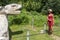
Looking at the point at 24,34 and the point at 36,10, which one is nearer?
the point at 24,34

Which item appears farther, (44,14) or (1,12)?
(44,14)

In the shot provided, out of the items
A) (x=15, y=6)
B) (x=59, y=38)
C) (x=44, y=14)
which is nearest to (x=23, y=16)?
(x=44, y=14)

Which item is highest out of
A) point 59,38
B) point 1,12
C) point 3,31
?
point 1,12

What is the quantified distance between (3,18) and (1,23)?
195 millimetres

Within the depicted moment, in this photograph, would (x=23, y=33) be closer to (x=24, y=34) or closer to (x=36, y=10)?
(x=24, y=34)

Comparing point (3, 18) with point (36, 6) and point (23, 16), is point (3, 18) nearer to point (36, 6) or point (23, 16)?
point (23, 16)

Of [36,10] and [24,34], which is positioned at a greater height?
[36,10]

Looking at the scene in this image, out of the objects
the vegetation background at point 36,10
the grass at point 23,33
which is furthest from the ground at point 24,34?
the vegetation background at point 36,10

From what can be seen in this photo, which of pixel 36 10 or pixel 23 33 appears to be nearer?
pixel 23 33

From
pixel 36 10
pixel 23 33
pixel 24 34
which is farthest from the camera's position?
pixel 36 10

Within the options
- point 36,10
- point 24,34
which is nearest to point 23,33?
point 24,34

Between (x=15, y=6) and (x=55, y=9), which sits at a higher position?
(x=15, y=6)

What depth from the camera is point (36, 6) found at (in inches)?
828

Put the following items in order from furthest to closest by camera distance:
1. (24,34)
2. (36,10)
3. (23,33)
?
(36,10), (23,33), (24,34)
